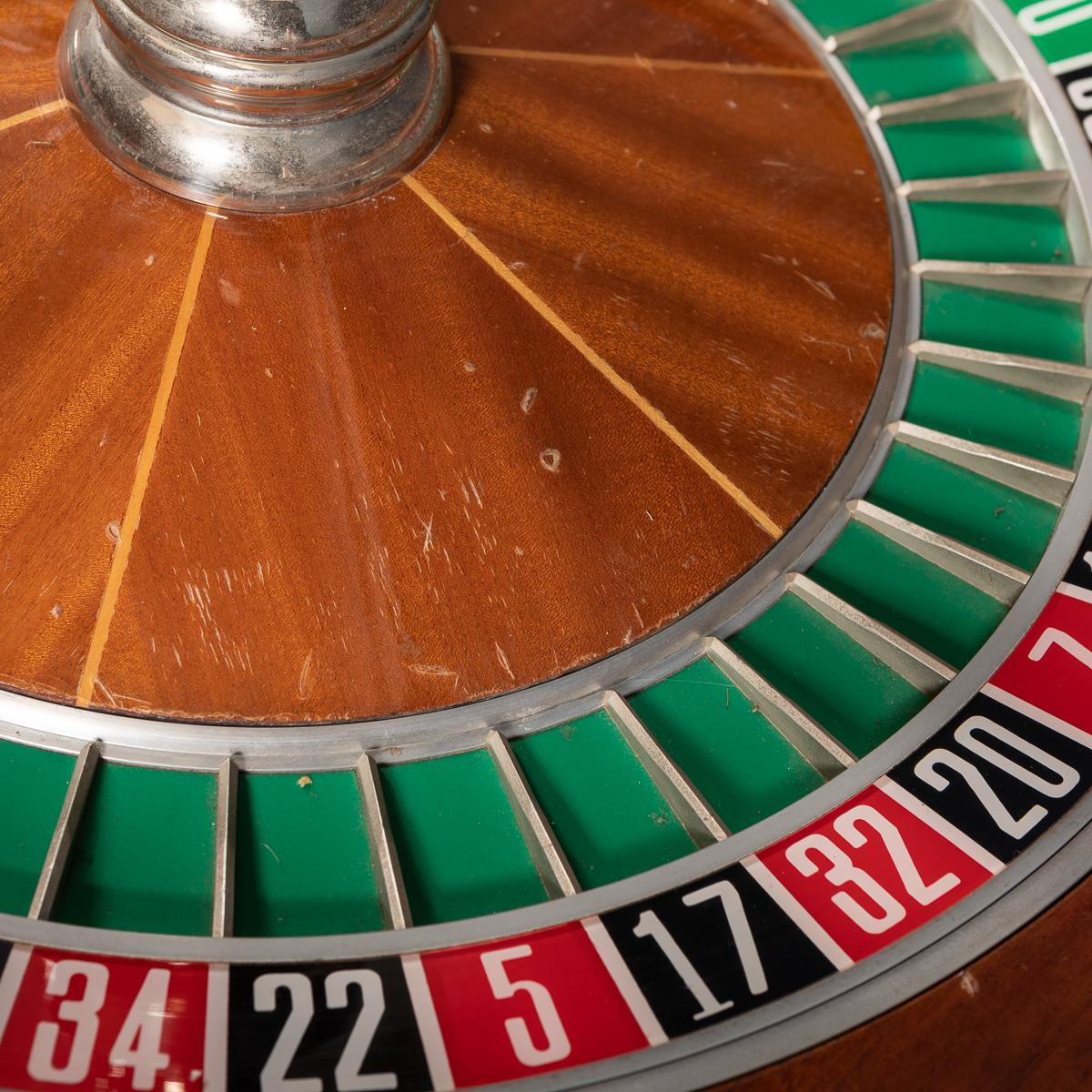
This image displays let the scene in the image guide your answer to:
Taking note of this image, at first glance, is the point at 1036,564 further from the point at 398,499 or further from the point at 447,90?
the point at 447,90

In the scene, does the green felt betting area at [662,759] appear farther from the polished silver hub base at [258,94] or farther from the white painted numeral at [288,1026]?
the polished silver hub base at [258,94]

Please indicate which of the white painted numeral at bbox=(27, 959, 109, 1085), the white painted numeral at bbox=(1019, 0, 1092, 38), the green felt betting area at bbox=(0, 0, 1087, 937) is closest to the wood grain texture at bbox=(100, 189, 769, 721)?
the green felt betting area at bbox=(0, 0, 1087, 937)

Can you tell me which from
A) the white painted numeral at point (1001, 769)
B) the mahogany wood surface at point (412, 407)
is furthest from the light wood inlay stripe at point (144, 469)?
the white painted numeral at point (1001, 769)

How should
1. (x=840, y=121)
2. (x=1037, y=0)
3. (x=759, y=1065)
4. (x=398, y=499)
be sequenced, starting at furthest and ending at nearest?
(x=1037, y=0) → (x=840, y=121) → (x=398, y=499) → (x=759, y=1065)

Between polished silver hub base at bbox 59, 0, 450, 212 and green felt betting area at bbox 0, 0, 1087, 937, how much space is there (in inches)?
32.6

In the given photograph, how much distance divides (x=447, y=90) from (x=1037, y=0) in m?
1.39

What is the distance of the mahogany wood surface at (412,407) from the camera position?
1.89 m

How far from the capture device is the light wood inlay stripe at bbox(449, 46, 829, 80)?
2486 millimetres

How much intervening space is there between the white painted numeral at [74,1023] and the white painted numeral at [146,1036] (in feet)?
0.11

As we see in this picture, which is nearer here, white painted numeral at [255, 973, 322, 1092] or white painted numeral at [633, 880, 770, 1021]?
white painted numeral at [255, 973, 322, 1092]

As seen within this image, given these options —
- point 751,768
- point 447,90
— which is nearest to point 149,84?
point 447,90

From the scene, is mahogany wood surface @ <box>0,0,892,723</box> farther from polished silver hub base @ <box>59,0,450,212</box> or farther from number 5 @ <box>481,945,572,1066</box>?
number 5 @ <box>481,945,572,1066</box>

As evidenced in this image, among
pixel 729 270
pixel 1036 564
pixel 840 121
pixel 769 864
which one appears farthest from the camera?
pixel 840 121

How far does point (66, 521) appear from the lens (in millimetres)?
1905
